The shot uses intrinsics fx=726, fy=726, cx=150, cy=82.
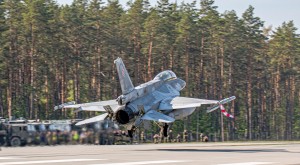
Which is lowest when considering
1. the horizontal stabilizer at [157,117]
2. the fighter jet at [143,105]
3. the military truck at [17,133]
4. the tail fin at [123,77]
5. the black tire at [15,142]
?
the black tire at [15,142]

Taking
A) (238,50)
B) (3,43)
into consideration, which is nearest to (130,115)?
(3,43)

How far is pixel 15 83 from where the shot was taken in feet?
378

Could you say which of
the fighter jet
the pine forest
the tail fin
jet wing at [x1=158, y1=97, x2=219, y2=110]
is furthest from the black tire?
the pine forest

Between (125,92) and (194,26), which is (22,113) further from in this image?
(125,92)

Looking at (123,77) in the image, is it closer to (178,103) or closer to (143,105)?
(143,105)

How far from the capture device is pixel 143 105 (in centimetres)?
5219

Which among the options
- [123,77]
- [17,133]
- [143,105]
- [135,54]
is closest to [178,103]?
[143,105]

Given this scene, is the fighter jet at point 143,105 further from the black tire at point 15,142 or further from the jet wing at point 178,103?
the black tire at point 15,142

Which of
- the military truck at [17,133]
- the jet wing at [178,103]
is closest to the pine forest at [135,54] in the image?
the military truck at [17,133]

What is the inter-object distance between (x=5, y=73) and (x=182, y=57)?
31.2 meters

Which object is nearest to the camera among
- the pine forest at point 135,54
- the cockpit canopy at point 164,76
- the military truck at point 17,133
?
the military truck at point 17,133

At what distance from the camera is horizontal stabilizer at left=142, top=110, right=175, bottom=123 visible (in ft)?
157

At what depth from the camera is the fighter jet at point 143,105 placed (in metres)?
50.3

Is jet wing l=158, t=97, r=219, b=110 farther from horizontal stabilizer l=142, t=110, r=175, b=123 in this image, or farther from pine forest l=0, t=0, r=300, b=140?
pine forest l=0, t=0, r=300, b=140
